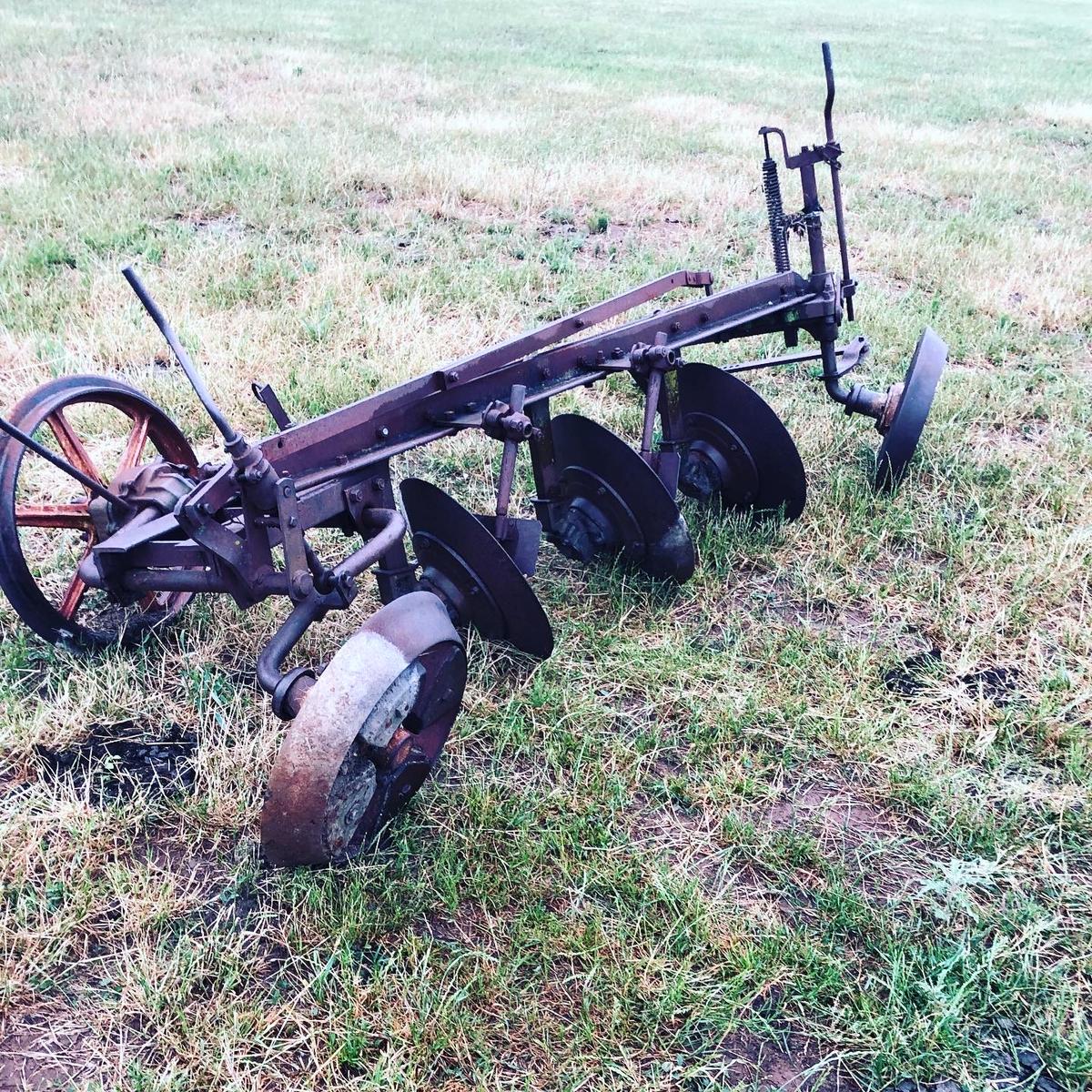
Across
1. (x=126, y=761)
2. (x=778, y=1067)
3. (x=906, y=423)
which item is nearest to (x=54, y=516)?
(x=126, y=761)

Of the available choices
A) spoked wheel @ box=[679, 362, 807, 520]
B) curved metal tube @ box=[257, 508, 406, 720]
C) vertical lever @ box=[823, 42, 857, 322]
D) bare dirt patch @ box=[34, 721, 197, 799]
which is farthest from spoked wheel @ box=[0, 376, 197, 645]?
vertical lever @ box=[823, 42, 857, 322]

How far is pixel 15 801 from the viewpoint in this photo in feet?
8.98

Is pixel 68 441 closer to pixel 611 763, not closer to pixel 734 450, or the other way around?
pixel 611 763

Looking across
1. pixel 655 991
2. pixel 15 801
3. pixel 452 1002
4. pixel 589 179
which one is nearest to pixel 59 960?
pixel 15 801

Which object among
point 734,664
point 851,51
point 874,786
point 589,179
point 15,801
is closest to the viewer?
point 15,801

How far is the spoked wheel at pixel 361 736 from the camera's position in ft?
7.32

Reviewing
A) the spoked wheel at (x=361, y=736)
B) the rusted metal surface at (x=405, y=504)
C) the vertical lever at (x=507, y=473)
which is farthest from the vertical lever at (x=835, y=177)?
the spoked wheel at (x=361, y=736)

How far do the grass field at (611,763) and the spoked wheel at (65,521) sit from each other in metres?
0.16

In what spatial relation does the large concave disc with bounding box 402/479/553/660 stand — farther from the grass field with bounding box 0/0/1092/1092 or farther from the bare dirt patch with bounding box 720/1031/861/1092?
the bare dirt patch with bounding box 720/1031/861/1092

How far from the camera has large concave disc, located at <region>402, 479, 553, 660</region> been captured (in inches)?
119

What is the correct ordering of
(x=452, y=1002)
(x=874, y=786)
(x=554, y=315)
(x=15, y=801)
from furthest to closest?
(x=554, y=315) < (x=874, y=786) < (x=15, y=801) < (x=452, y=1002)

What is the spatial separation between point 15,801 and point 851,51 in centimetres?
2375

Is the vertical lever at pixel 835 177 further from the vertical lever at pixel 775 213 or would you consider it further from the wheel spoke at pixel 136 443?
the wheel spoke at pixel 136 443

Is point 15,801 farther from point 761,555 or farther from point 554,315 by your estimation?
A: point 554,315
